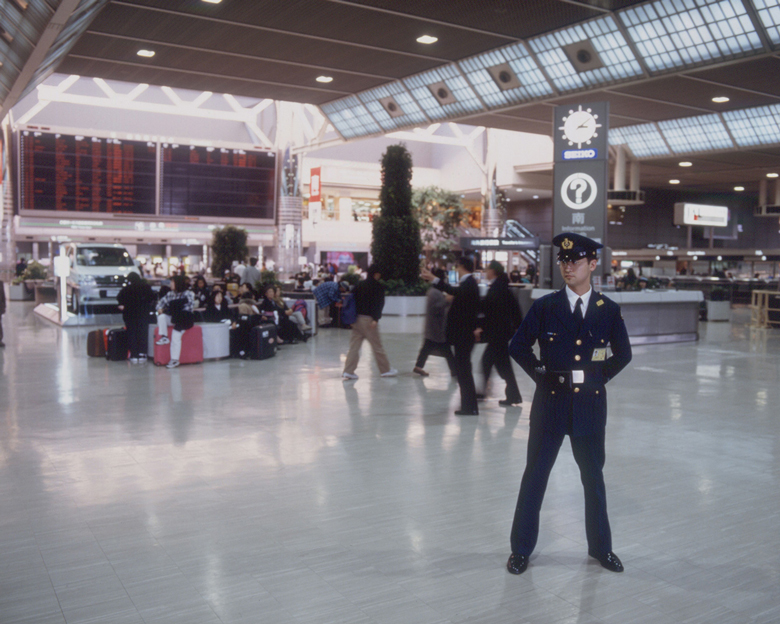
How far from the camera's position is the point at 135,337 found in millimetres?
Result: 11469

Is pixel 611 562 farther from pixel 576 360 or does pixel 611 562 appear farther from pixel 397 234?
pixel 397 234

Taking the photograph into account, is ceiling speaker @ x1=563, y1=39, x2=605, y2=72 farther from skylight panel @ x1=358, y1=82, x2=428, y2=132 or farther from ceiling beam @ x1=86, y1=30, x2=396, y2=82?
skylight panel @ x1=358, y1=82, x2=428, y2=132

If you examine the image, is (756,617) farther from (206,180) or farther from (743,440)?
(206,180)

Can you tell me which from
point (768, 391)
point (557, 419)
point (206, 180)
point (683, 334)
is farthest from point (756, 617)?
point (206, 180)

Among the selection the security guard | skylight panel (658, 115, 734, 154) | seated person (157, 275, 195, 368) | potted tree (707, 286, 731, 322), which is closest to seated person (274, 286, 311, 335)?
seated person (157, 275, 195, 368)

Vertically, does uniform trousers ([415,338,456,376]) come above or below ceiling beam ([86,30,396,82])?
below

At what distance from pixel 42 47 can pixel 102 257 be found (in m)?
8.54

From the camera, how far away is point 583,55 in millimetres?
14359

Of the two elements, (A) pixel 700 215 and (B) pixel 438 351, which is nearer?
(B) pixel 438 351

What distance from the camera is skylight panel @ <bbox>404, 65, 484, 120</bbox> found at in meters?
17.4

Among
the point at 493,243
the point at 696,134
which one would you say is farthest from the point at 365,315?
the point at 696,134

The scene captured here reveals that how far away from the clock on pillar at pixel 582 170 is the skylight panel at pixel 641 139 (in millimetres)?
9250

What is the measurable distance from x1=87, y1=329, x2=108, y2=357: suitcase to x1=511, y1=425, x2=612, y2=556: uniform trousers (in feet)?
32.6

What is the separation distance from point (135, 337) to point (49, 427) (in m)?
4.71
